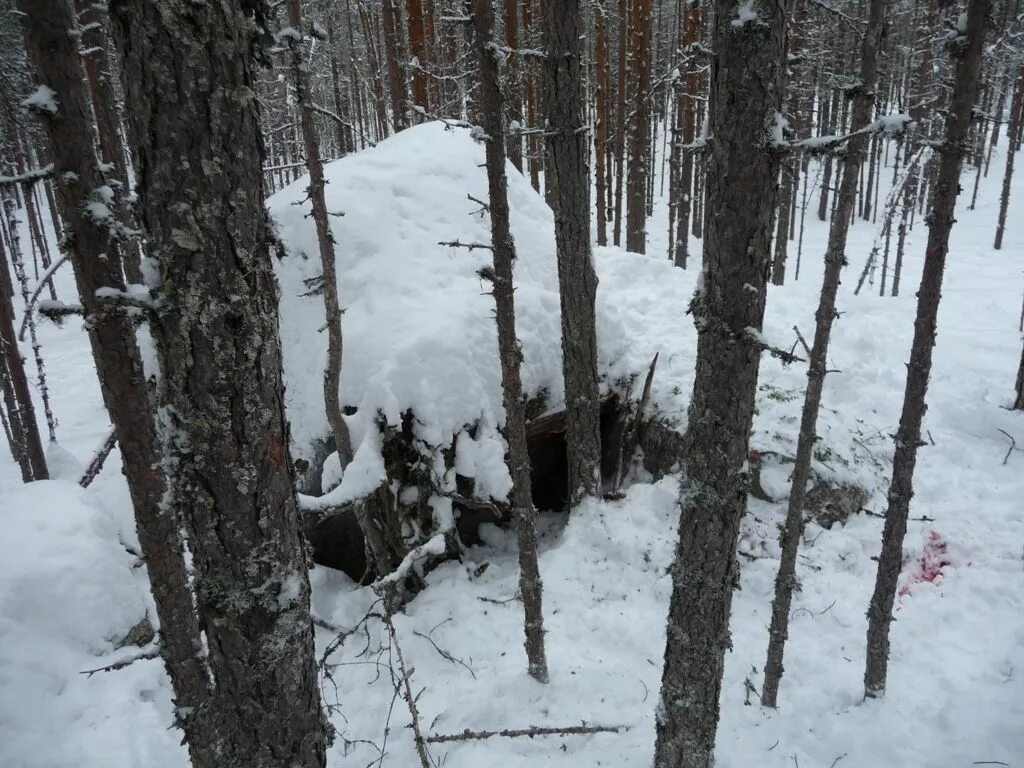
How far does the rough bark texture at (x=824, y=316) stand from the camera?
14.9 ft

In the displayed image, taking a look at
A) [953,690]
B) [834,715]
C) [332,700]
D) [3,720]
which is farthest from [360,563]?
[953,690]

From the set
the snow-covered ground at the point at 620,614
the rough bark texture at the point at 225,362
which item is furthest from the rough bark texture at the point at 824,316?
the rough bark texture at the point at 225,362

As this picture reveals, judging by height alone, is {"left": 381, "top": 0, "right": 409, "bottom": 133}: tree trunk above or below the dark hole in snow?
above

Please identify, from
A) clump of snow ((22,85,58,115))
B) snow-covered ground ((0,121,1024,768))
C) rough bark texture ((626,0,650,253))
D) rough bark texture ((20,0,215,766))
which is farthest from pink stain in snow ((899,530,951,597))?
rough bark texture ((626,0,650,253))

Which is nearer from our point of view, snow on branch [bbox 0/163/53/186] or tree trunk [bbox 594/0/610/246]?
snow on branch [bbox 0/163/53/186]

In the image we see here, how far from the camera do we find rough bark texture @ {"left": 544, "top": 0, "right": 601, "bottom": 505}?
649cm

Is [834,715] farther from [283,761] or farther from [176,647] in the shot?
[176,647]

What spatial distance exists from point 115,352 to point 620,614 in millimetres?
5767

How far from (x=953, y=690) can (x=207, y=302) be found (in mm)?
7228

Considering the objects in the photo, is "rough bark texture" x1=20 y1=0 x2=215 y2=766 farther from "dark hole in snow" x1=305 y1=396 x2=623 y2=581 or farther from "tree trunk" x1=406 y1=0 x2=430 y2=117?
"tree trunk" x1=406 y1=0 x2=430 y2=117

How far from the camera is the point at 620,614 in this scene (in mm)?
6898

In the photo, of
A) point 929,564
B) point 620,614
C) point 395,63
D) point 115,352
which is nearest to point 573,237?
point 620,614

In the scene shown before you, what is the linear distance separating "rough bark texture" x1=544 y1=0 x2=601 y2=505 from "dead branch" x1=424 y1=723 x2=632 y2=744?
327cm

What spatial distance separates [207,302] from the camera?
2107mm
